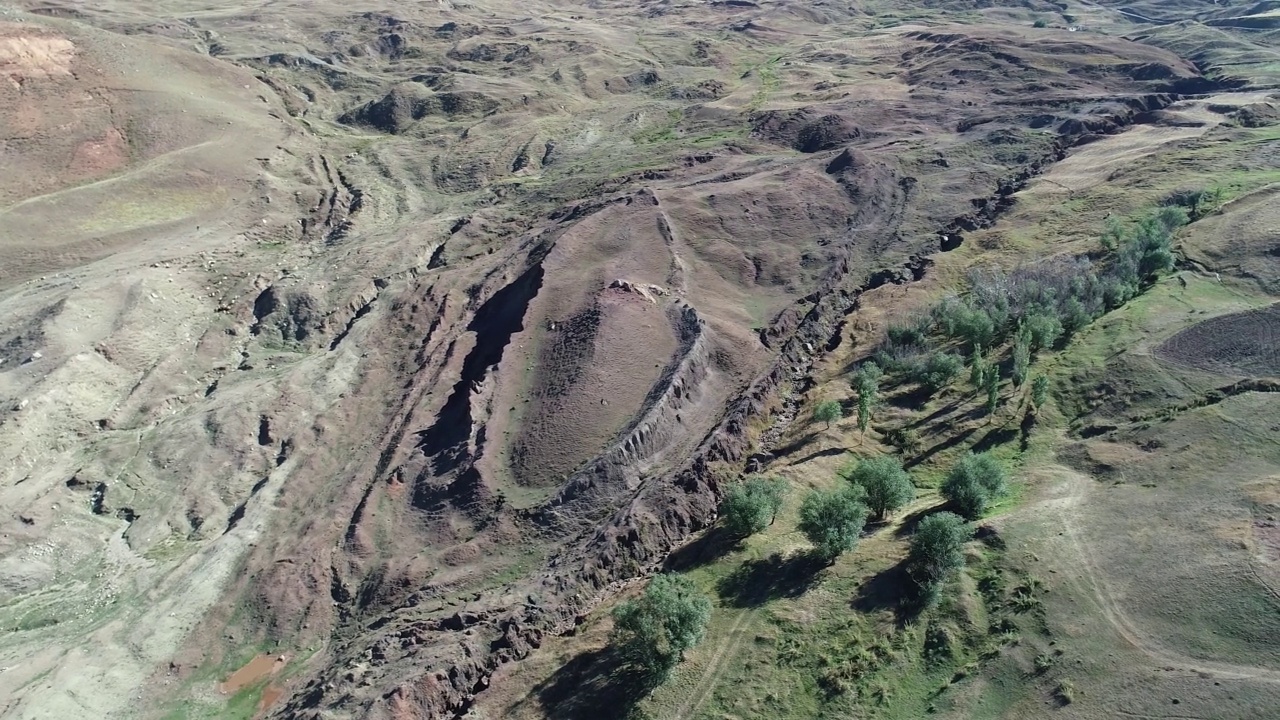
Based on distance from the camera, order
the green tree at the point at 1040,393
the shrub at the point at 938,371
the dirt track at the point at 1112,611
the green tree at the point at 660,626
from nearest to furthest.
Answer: the dirt track at the point at 1112,611
the green tree at the point at 660,626
the green tree at the point at 1040,393
the shrub at the point at 938,371

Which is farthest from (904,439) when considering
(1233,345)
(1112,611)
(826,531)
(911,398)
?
(1233,345)

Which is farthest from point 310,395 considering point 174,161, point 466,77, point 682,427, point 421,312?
point 466,77

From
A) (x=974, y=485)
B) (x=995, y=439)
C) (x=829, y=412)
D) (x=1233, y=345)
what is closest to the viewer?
(x=974, y=485)

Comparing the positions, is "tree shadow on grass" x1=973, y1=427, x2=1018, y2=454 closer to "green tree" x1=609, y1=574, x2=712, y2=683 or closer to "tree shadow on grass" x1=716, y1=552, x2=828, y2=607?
"tree shadow on grass" x1=716, y1=552, x2=828, y2=607

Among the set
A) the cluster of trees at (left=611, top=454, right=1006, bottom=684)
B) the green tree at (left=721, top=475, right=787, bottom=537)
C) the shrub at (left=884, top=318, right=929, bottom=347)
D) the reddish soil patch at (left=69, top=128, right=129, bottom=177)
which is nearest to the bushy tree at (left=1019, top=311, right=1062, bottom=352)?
the shrub at (left=884, top=318, right=929, bottom=347)

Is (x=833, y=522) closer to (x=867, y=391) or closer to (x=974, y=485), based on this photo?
(x=974, y=485)

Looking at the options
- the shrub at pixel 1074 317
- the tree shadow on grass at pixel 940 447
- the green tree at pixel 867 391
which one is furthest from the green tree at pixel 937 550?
the shrub at pixel 1074 317

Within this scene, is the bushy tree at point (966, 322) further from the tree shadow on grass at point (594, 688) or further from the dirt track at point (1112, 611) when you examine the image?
the tree shadow on grass at point (594, 688)

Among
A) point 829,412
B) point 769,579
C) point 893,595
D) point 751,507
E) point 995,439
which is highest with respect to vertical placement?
point 751,507
